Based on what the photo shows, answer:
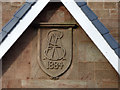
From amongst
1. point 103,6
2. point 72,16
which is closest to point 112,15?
point 103,6

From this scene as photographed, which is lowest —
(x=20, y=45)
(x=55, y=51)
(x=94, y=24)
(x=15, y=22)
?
(x=55, y=51)

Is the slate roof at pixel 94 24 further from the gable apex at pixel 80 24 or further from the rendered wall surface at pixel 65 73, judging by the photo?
the rendered wall surface at pixel 65 73

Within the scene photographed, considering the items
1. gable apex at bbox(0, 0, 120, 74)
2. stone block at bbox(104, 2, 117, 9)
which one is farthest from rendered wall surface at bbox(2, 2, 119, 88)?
stone block at bbox(104, 2, 117, 9)

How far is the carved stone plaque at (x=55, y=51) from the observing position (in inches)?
204

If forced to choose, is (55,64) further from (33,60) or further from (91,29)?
(91,29)

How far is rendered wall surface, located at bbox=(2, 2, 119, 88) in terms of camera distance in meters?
5.18

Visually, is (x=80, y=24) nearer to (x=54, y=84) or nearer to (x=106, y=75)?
(x=106, y=75)

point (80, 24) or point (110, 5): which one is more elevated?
point (110, 5)

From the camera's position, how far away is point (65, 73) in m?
5.21

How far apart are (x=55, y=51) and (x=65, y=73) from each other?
44 centimetres

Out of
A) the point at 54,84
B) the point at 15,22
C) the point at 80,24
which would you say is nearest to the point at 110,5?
the point at 80,24

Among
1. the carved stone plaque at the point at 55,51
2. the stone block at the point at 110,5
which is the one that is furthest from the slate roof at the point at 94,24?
the stone block at the point at 110,5

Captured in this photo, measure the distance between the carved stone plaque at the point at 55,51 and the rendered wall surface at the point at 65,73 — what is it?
0.09 metres

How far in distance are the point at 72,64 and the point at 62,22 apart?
787mm
